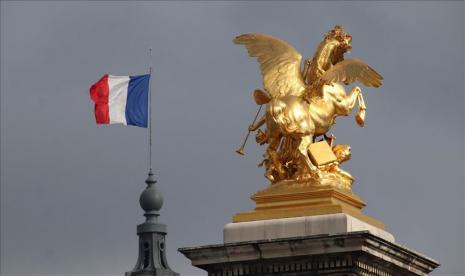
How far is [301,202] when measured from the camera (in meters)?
57.8

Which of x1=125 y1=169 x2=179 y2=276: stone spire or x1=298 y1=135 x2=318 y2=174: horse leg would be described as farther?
x1=125 y1=169 x2=179 y2=276: stone spire

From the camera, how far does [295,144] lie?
5881 centimetres

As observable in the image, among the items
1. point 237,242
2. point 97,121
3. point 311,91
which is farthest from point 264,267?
point 97,121

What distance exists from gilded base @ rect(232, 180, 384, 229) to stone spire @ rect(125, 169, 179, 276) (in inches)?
4098

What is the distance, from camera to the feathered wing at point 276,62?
196 feet

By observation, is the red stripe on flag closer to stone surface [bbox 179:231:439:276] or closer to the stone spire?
stone surface [bbox 179:231:439:276]

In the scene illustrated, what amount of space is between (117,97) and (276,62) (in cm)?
1240

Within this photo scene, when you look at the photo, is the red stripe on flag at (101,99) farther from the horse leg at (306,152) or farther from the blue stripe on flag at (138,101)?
the horse leg at (306,152)

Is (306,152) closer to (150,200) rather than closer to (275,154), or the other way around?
(275,154)

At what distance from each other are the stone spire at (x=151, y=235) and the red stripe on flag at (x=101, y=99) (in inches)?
3532

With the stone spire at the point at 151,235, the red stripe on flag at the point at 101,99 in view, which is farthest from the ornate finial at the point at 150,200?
the red stripe on flag at the point at 101,99

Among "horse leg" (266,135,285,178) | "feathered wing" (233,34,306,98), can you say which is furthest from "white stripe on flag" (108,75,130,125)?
"horse leg" (266,135,285,178)

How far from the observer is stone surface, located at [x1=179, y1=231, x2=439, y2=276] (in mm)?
56562

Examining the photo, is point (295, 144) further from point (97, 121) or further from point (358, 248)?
point (97, 121)
